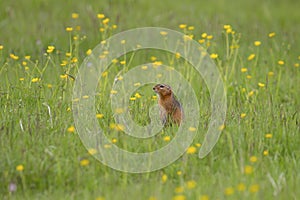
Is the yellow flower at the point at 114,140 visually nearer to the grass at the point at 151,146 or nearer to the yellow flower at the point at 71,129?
the grass at the point at 151,146

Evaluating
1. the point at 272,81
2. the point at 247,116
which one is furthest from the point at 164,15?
the point at 247,116

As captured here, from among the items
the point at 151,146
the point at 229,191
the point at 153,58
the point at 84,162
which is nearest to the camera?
the point at 229,191

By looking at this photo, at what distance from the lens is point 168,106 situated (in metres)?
5.97

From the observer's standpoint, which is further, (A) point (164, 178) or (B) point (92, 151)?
(B) point (92, 151)

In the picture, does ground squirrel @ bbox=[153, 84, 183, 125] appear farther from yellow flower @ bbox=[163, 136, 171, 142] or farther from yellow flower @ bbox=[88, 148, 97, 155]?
yellow flower @ bbox=[88, 148, 97, 155]

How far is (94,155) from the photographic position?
16.2 feet

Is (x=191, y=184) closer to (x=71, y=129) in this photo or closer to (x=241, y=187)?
(x=241, y=187)

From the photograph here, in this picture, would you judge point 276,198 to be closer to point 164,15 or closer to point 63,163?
point 63,163

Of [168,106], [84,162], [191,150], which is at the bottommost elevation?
[84,162]

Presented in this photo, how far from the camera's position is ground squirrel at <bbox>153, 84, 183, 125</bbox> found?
5.90 meters

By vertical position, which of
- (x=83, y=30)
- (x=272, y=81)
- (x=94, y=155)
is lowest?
(x=94, y=155)

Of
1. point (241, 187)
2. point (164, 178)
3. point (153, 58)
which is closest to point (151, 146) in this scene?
point (164, 178)

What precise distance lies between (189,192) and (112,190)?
56 centimetres

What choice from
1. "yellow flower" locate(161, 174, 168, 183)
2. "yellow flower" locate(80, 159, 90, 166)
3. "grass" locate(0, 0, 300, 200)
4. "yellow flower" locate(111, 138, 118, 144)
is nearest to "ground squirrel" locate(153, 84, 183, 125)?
"grass" locate(0, 0, 300, 200)
